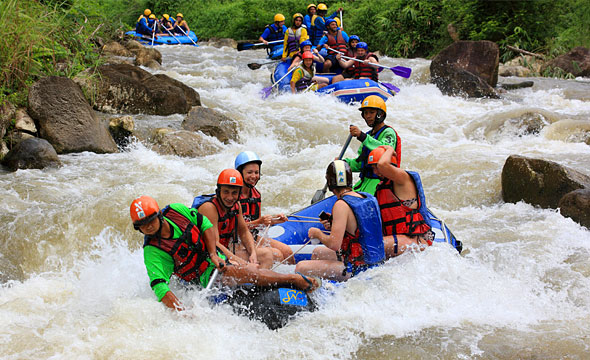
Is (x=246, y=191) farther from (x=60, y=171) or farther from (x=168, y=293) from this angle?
(x=60, y=171)

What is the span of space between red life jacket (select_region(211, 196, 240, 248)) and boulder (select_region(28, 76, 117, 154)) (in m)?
4.20

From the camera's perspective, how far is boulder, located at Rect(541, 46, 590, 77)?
45.4ft

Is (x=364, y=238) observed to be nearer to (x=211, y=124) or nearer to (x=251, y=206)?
(x=251, y=206)

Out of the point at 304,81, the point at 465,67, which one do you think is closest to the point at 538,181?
the point at 304,81

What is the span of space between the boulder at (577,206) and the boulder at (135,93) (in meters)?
5.97

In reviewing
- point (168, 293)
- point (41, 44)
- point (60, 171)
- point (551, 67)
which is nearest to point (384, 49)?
point (551, 67)

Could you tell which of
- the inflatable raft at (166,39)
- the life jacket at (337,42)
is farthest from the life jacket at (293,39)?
the inflatable raft at (166,39)

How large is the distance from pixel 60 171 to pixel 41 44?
236 cm

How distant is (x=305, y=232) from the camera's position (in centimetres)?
459

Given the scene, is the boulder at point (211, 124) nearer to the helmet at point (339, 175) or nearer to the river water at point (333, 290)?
the river water at point (333, 290)

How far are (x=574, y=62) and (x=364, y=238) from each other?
12609 millimetres

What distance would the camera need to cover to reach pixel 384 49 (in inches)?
719

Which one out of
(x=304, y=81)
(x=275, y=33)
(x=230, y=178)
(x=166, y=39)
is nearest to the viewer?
(x=230, y=178)

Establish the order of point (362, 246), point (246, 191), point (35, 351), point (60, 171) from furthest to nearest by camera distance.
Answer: point (60, 171) < point (246, 191) < point (362, 246) < point (35, 351)
